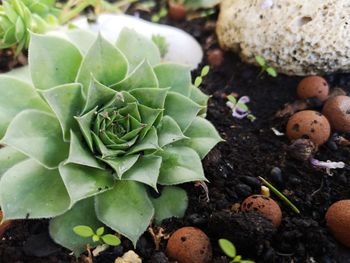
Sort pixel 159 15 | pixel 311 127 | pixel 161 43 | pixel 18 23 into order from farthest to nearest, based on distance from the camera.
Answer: pixel 159 15 → pixel 161 43 → pixel 18 23 → pixel 311 127

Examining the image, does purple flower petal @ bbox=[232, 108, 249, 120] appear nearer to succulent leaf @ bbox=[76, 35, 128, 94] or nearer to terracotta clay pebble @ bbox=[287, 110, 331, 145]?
terracotta clay pebble @ bbox=[287, 110, 331, 145]

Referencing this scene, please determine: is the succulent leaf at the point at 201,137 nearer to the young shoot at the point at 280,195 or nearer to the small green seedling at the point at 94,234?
the young shoot at the point at 280,195

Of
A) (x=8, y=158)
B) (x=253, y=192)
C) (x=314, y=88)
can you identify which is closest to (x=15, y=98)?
(x=8, y=158)

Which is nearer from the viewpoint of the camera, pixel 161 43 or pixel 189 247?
pixel 189 247

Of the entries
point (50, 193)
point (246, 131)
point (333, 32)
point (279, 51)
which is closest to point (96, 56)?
point (50, 193)

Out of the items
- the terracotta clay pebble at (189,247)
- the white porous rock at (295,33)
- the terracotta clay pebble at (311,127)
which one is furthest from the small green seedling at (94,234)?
the white porous rock at (295,33)

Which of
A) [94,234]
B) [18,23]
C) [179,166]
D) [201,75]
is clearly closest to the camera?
[94,234]

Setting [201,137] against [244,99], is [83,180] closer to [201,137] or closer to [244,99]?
[201,137]
